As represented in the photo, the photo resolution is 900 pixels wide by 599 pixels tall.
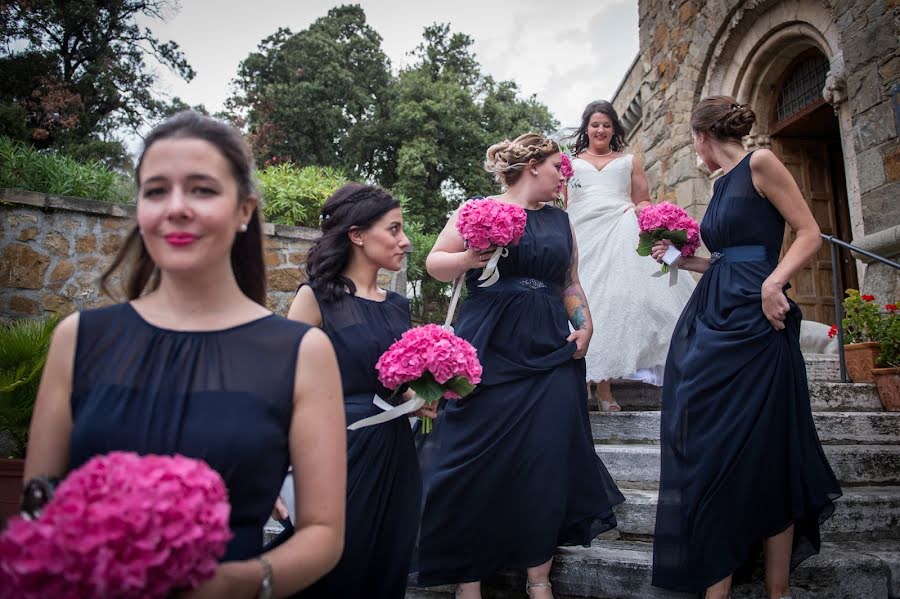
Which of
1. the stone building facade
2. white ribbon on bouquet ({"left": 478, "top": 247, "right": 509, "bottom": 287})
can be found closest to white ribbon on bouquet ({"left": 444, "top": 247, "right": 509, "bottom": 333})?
white ribbon on bouquet ({"left": 478, "top": 247, "right": 509, "bottom": 287})

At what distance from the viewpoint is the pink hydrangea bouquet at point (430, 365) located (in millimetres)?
2498

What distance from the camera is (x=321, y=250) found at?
295cm

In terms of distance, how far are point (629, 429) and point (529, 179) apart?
87.4 inches

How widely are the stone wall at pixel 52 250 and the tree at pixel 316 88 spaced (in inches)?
582

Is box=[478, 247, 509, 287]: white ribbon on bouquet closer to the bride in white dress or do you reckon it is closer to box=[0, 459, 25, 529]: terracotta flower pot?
the bride in white dress

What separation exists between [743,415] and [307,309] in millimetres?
1995

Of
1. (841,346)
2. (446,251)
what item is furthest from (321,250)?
(841,346)

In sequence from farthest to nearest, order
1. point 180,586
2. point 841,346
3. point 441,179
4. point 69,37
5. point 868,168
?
point 441,179
point 69,37
point 868,168
point 841,346
point 180,586

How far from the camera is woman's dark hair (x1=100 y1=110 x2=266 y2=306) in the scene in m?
1.60

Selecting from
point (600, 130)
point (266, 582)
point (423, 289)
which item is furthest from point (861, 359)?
point (423, 289)

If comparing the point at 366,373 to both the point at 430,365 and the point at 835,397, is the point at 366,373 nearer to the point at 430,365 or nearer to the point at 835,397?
the point at 430,365

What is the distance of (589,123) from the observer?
5.88m

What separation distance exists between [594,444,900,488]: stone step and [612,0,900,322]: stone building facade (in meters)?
2.58

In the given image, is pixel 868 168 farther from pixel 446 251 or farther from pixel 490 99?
pixel 490 99
